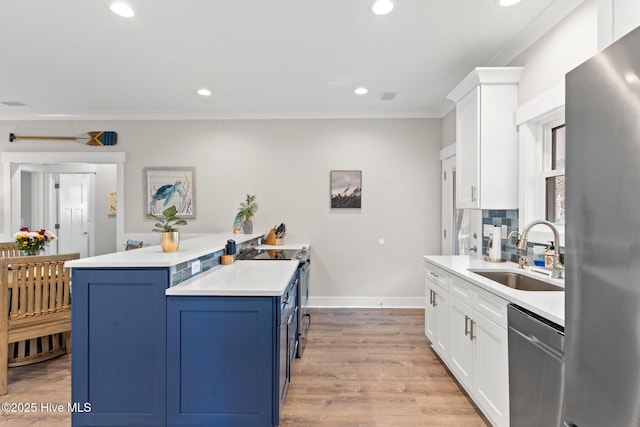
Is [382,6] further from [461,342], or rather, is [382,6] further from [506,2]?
[461,342]

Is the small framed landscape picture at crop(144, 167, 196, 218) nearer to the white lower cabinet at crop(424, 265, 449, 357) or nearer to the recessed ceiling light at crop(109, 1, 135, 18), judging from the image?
the recessed ceiling light at crop(109, 1, 135, 18)

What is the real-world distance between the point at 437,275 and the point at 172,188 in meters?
3.65

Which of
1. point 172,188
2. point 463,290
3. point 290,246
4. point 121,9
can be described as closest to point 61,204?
point 172,188

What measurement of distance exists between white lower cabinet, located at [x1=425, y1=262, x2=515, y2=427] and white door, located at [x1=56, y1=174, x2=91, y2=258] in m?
6.26

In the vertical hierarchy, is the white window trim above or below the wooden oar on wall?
below

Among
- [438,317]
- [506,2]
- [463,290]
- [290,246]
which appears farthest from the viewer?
[290,246]

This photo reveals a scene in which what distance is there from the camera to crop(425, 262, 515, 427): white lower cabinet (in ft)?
5.73

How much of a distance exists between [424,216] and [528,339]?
9.85 ft

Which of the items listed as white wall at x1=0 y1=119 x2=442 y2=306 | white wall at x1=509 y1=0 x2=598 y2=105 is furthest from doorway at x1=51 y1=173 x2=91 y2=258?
white wall at x1=509 y1=0 x2=598 y2=105

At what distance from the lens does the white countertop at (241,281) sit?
5.83ft

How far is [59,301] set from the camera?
8.46 ft

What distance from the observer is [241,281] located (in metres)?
2.01

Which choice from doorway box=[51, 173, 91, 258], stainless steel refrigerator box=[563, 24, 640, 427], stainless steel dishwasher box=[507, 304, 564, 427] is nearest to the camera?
stainless steel refrigerator box=[563, 24, 640, 427]

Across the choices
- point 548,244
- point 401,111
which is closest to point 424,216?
point 401,111
